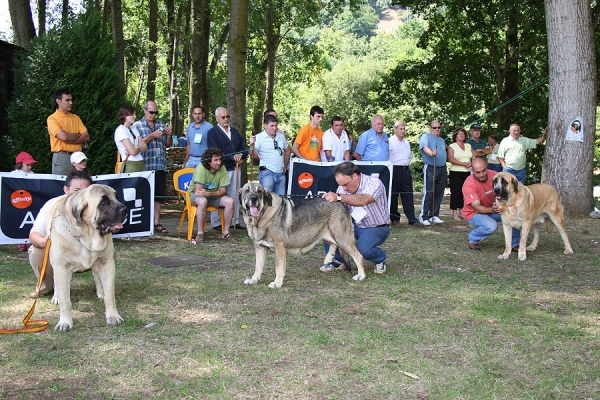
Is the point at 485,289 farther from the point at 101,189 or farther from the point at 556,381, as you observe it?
the point at 101,189

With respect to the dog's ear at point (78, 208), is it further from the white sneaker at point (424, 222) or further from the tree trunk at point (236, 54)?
the tree trunk at point (236, 54)

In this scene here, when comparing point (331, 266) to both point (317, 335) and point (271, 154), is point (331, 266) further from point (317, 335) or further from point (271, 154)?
point (271, 154)

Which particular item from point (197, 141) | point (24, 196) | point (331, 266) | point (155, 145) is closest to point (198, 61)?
point (197, 141)

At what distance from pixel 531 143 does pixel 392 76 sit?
11760mm

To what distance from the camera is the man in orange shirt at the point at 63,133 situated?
9062 millimetres

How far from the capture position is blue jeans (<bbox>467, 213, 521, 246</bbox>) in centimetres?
883

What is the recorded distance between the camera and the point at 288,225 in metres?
6.75

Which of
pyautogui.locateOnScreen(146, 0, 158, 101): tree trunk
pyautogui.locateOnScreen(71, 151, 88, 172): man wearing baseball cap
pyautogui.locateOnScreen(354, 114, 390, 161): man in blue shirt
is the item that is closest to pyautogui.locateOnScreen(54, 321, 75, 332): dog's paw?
pyautogui.locateOnScreen(71, 151, 88, 172): man wearing baseball cap

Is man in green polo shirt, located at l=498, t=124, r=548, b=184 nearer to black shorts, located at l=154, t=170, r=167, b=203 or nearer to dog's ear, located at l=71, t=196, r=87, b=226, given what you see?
black shorts, located at l=154, t=170, r=167, b=203

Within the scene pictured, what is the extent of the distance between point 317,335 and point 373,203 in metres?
2.76

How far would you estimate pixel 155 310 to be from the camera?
5789mm

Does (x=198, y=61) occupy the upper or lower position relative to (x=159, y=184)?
upper

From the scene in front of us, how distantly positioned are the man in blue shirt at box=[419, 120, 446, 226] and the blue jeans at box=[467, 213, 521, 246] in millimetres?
2571

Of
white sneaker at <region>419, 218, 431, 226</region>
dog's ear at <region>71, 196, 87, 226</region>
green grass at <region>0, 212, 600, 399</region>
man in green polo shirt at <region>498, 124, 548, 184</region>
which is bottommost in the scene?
green grass at <region>0, 212, 600, 399</region>
